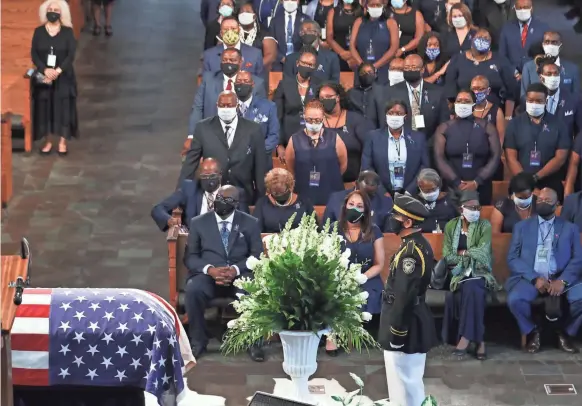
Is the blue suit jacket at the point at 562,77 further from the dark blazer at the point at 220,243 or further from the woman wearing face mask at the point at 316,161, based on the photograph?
the dark blazer at the point at 220,243

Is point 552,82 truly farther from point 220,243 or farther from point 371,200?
point 220,243

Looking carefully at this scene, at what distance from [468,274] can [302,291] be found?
11.9 ft

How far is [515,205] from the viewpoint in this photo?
1099 cm

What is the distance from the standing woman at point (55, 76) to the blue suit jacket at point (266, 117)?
116 inches

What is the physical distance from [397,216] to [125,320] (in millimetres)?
1769

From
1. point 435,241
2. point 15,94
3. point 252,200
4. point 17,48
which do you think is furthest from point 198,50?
point 435,241

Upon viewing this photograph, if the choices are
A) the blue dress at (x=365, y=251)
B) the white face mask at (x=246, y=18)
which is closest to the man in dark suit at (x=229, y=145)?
the blue dress at (x=365, y=251)

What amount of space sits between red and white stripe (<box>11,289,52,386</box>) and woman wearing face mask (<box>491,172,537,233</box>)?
164 inches

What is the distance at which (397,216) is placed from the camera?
840 cm

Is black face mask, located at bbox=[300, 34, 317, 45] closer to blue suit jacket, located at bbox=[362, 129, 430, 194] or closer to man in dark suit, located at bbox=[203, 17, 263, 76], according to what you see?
man in dark suit, located at bbox=[203, 17, 263, 76]

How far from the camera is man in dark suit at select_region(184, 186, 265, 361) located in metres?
10.3

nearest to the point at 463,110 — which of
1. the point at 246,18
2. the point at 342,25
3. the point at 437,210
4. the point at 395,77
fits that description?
the point at 395,77

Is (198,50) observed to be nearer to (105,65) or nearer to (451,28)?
(105,65)

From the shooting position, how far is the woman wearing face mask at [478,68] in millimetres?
13023
